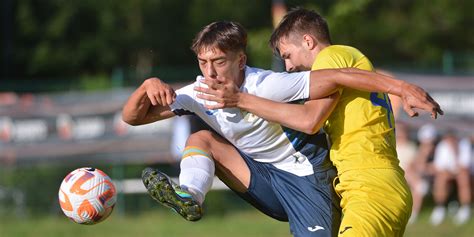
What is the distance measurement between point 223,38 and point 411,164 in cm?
1093

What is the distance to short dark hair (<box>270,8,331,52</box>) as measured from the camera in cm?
637

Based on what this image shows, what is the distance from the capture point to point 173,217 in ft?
55.9

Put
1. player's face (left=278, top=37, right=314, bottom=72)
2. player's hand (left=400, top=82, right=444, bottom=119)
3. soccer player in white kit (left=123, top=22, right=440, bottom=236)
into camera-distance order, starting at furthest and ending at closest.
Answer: player's face (left=278, top=37, right=314, bottom=72)
soccer player in white kit (left=123, top=22, right=440, bottom=236)
player's hand (left=400, top=82, right=444, bottom=119)

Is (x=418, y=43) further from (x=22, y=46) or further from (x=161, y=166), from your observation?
(x=161, y=166)

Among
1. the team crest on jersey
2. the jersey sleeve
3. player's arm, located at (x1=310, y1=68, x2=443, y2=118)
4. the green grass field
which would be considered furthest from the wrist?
the green grass field

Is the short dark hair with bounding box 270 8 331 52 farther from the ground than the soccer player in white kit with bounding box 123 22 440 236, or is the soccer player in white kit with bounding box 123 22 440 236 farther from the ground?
the short dark hair with bounding box 270 8 331 52

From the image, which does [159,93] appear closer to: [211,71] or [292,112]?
[211,71]

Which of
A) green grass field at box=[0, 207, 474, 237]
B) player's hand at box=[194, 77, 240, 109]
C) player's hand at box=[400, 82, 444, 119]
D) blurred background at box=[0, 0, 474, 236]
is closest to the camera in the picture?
player's hand at box=[400, 82, 444, 119]

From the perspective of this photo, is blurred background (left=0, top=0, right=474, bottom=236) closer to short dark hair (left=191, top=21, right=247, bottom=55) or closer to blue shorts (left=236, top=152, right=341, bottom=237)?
blue shorts (left=236, top=152, right=341, bottom=237)

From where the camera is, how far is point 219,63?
20.4 ft

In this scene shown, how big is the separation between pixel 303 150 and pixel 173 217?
1073 centimetres

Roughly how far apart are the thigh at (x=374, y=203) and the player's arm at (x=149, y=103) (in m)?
1.23

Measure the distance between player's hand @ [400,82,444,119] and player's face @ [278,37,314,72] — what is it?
842mm

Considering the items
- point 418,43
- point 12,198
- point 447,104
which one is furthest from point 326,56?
point 418,43
